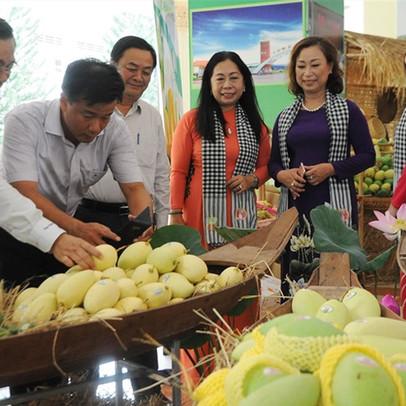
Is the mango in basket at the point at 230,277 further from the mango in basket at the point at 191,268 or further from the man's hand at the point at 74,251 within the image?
the man's hand at the point at 74,251

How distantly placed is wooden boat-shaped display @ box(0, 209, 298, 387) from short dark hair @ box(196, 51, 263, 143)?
155 centimetres

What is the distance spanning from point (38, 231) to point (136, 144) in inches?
52.8

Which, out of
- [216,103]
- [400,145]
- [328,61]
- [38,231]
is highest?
[328,61]

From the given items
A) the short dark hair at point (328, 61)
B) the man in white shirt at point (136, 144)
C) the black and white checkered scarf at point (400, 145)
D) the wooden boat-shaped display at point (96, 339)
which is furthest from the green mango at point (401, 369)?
the black and white checkered scarf at point (400, 145)

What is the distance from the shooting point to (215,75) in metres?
3.12

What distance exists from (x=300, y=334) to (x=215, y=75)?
7.92 ft

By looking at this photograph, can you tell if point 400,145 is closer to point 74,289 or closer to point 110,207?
point 110,207

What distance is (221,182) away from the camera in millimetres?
3100

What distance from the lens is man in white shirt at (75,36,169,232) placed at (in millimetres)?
2773

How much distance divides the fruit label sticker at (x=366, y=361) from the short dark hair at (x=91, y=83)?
136cm

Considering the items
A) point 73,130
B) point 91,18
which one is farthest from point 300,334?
point 91,18

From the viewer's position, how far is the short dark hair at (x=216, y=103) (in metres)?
3.13

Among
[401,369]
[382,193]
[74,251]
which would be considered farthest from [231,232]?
[382,193]

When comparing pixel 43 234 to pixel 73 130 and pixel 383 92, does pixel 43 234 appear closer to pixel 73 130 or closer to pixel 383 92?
pixel 73 130
